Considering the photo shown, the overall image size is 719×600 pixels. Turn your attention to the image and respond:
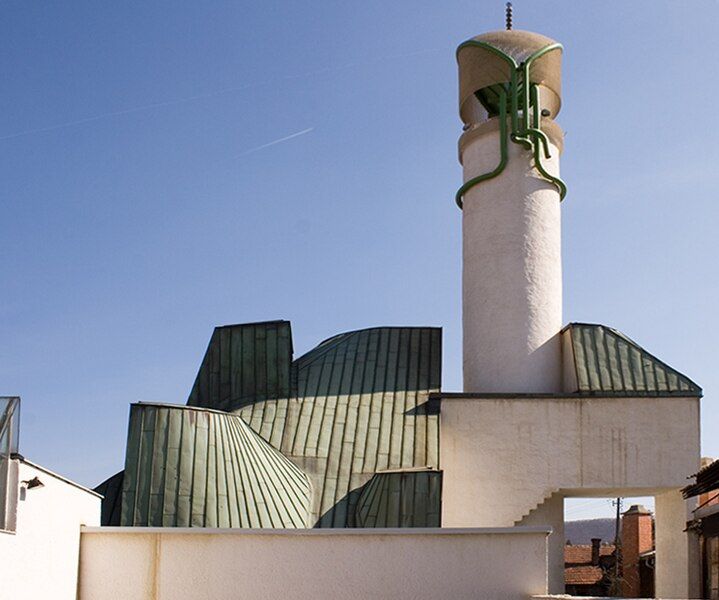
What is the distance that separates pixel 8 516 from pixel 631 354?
45.2 feet

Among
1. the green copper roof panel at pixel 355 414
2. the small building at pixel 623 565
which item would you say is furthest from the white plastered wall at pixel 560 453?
the small building at pixel 623 565

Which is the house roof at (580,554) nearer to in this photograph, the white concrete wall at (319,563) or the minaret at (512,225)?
the minaret at (512,225)

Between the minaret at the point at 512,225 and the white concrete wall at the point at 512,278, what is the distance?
0.07 ft

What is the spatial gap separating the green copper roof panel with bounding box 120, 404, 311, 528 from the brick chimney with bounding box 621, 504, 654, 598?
23.7 metres

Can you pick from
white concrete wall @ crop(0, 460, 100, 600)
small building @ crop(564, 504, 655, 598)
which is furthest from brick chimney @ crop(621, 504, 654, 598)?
white concrete wall @ crop(0, 460, 100, 600)

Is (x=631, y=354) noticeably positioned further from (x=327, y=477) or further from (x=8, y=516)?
(x=8, y=516)

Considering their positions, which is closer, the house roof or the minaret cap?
the minaret cap

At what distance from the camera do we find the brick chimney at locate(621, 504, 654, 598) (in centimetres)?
3884

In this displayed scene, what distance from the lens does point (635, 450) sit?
20344 millimetres

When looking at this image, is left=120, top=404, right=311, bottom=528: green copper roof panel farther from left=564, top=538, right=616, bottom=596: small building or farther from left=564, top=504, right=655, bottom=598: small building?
left=564, top=538, right=616, bottom=596: small building

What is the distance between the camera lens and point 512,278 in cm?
2245

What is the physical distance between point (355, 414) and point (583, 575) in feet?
86.3

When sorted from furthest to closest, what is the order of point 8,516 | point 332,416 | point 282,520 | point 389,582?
point 332,416 < point 282,520 < point 389,582 < point 8,516

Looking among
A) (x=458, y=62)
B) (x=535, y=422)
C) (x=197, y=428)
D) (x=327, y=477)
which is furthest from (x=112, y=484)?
(x=458, y=62)
